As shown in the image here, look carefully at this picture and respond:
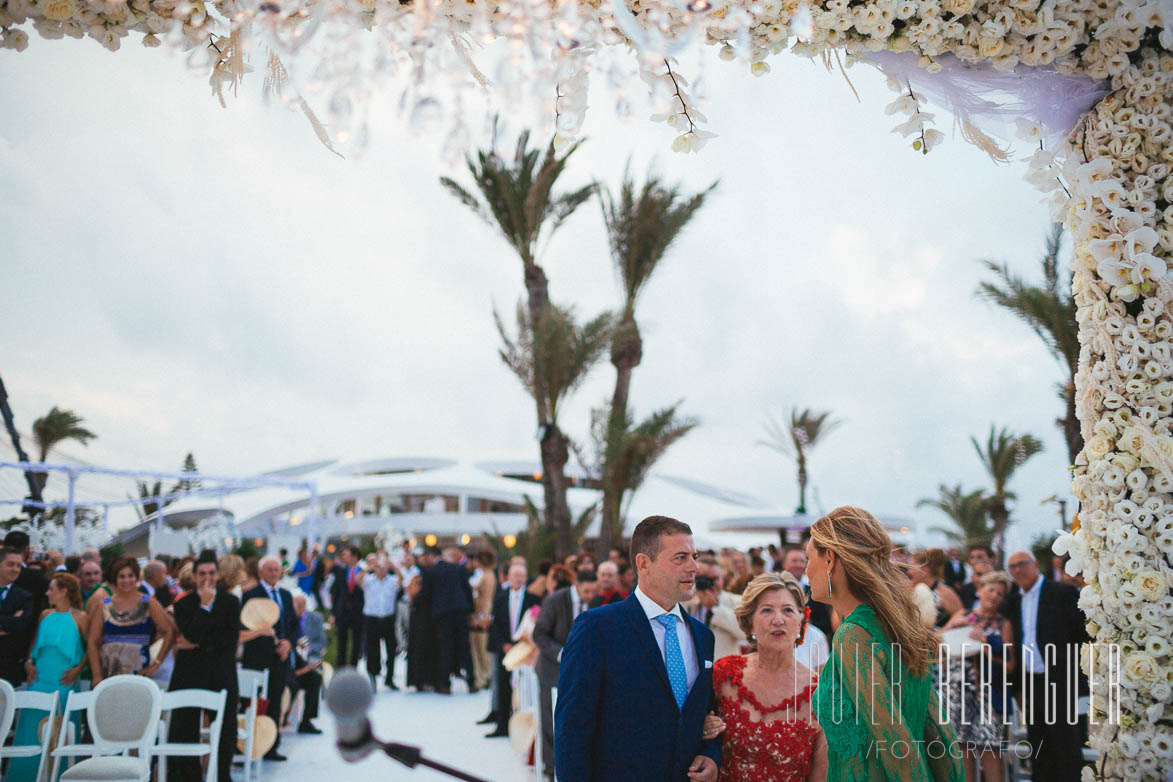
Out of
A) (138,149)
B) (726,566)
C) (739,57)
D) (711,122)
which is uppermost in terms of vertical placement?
(138,149)

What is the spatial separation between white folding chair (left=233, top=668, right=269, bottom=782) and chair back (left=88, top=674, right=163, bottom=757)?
Result: 1.35 meters

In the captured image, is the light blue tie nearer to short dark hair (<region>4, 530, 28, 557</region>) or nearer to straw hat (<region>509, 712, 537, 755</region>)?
straw hat (<region>509, 712, 537, 755</region>)

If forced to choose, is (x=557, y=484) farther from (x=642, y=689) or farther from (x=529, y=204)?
(x=642, y=689)

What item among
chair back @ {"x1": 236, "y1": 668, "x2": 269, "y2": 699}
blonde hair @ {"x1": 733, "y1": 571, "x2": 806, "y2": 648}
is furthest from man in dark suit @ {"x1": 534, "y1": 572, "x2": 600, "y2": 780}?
blonde hair @ {"x1": 733, "y1": 571, "x2": 806, "y2": 648}

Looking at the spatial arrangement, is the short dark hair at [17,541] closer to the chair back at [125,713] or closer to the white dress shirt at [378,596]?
the white dress shirt at [378,596]

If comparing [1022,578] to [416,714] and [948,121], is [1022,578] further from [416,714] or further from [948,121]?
[416,714]

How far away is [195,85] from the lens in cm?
264

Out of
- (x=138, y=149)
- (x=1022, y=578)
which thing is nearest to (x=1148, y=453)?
(x=1022, y=578)

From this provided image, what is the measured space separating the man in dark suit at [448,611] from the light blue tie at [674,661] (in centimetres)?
999

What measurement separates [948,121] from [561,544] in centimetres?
1320

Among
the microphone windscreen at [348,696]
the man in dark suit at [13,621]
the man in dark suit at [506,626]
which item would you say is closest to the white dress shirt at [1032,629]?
the man in dark suit at [506,626]

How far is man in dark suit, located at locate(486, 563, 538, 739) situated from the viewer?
975 cm

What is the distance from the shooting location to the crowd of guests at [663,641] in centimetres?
271

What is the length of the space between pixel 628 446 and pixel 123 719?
12.0 metres
